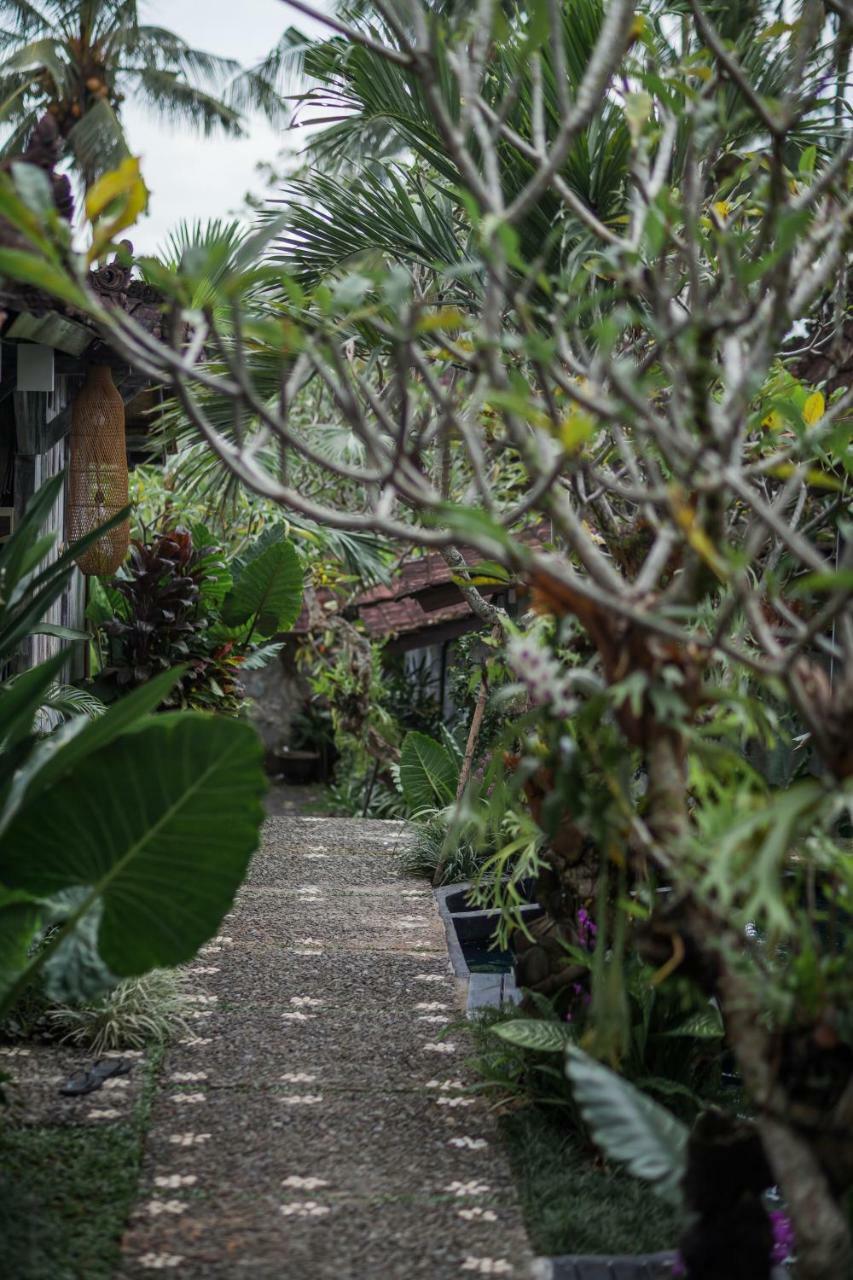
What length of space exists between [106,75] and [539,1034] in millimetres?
15959

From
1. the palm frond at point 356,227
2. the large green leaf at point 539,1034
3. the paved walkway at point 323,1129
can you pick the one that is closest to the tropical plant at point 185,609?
the paved walkway at point 323,1129

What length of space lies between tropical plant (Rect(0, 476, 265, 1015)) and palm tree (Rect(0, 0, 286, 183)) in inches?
545

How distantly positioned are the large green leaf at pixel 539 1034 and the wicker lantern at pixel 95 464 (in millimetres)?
3302

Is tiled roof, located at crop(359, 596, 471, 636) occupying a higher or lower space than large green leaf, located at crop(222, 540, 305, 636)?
lower

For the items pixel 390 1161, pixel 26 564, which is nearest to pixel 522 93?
pixel 26 564

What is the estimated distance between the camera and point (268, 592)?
7.86 metres

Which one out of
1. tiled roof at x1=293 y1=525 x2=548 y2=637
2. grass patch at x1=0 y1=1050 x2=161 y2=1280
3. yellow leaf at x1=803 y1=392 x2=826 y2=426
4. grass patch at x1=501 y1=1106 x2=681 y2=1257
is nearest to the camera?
grass patch at x1=0 y1=1050 x2=161 y2=1280

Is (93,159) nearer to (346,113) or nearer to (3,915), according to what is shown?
(346,113)

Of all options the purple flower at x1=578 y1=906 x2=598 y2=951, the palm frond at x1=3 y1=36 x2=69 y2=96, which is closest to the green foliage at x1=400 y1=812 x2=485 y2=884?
the purple flower at x1=578 y1=906 x2=598 y2=951

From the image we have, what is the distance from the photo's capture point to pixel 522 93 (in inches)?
170

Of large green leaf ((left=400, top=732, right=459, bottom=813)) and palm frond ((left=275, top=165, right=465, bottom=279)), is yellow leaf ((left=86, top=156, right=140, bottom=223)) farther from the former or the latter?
large green leaf ((left=400, top=732, right=459, bottom=813))

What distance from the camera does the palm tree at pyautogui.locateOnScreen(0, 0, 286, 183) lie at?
15344 millimetres

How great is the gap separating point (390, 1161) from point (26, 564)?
1.84 meters

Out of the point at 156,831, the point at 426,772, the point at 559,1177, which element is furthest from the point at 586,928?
the point at 426,772
